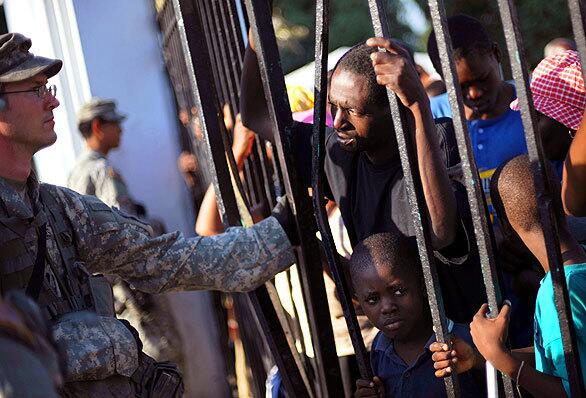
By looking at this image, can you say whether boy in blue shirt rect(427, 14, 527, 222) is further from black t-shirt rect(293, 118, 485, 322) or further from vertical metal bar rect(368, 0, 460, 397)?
vertical metal bar rect(368, 0, 460, 397)

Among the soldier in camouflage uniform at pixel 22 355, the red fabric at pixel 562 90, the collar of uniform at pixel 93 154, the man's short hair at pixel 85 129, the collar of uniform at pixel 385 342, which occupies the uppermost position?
the man's short hair at pixel 85 129

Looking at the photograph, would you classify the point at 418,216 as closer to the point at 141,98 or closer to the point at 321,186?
the point at 321,186

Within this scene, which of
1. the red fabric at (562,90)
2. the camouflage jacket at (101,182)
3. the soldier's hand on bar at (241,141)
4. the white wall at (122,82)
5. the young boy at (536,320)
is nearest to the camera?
the young boy at (536,320)

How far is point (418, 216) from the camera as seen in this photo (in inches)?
117

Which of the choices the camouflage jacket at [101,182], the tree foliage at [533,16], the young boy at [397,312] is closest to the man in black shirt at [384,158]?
the young boy at [397,312]

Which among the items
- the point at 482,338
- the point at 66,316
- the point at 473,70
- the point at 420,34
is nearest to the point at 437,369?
the point at 482,338

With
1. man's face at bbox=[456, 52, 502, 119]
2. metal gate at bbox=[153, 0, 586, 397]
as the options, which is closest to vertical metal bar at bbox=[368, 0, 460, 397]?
metal gate at bbox=[153, 0, 586, 397]

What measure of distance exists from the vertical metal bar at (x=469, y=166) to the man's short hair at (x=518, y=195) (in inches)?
5.5

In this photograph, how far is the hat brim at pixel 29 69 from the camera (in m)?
3.26

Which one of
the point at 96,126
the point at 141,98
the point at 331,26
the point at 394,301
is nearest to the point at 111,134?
the point at 96,126

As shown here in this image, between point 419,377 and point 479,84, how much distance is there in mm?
1435

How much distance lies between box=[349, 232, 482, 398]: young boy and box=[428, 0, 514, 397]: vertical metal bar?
0.41m

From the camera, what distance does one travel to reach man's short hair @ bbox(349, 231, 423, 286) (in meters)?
3.26

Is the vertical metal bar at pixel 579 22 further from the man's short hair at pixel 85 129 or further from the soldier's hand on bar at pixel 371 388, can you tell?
the man's short hair at pixel 85 129
